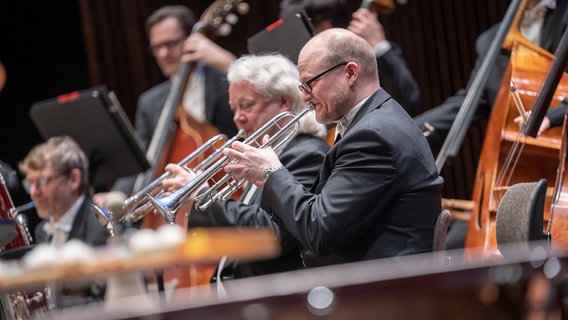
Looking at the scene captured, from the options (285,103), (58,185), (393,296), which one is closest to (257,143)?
(285,103)

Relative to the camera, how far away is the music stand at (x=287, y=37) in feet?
12.2

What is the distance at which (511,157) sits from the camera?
3.59 m

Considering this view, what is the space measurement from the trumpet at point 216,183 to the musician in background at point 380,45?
941 millimetres

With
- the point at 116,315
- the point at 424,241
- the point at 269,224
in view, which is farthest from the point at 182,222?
the point at 116,315

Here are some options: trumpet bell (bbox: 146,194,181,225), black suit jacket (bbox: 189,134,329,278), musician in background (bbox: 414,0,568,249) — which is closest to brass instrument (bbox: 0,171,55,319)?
trumpet bell (bbox: 146,194,181,225)

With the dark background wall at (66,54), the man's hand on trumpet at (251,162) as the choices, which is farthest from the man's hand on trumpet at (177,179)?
the dark background wall at (66,54)

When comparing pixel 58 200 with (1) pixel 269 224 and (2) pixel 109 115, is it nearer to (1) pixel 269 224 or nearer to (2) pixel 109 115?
(2) pixel 109 115

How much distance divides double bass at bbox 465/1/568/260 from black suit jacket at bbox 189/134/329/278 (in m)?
0.72

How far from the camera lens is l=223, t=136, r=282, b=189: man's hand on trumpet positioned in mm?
2742

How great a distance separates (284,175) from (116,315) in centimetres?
151

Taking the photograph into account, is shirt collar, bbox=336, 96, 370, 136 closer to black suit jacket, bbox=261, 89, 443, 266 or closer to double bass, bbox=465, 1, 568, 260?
black suit jacket, bbox=261, 89, 443, 266

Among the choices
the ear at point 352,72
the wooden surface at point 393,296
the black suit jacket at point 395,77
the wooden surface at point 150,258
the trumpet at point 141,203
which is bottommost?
the black suit jacket at point 395,77

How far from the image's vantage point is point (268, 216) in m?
3.25

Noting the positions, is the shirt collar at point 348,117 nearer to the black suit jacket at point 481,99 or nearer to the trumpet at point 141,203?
the trumpet at point 141,203
